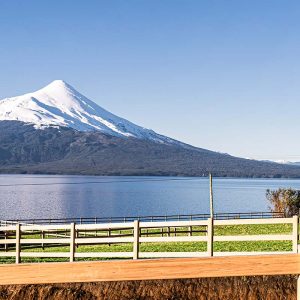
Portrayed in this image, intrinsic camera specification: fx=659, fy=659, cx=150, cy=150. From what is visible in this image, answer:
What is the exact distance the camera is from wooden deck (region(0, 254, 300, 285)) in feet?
18.2

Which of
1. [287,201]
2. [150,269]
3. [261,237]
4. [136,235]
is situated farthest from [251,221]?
[287,201]

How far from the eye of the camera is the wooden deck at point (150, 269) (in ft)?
18.2

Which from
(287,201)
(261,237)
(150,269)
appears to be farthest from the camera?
(287,201)

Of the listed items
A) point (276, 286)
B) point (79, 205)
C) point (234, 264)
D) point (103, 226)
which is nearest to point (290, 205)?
point (103, 226)

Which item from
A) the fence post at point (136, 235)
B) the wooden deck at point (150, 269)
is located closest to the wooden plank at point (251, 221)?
the fence post at point (136, 235)

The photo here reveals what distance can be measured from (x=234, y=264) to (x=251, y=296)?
15.3 feet

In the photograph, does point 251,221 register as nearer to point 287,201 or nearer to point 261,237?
point 261,237

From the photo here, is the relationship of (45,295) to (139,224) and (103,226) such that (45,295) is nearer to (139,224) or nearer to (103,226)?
(139,224)

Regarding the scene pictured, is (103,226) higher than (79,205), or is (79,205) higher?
(103,226)

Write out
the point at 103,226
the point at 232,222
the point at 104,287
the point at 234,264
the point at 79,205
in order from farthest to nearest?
the point at 79,205, the point at 103,226, the point at 232,222, the point at 104,287, the point at 234,264

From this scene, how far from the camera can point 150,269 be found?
559 centimetres

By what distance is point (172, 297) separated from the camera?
10094 mm

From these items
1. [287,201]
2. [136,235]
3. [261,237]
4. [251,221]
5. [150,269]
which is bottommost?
[287,201]

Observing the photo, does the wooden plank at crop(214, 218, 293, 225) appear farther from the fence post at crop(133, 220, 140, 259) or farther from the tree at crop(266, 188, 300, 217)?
the tree at crop(266, 188, 300, 217)
